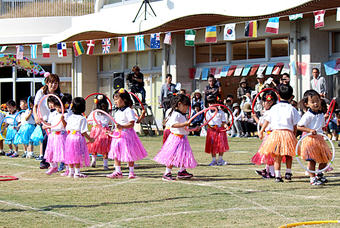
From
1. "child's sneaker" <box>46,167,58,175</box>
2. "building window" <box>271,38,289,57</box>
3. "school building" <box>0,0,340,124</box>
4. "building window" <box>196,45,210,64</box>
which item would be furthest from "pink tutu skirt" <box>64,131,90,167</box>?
"building window" <box>196,45,210,64</box>

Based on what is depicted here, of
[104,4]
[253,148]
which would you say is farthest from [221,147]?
[104,4]

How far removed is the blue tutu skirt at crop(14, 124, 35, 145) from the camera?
45.0ft

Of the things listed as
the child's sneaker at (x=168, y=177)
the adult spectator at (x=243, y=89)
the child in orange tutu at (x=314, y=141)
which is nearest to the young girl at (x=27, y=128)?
the child's sneaker at (x=168, y=177)

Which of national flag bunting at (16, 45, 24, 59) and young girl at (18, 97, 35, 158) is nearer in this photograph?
young girl at (18, 97, 35, 158)

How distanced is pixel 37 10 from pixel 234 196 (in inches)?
1049

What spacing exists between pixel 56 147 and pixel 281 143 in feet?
12.5

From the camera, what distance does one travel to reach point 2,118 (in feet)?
49.5

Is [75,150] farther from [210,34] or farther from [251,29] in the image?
[210,34]

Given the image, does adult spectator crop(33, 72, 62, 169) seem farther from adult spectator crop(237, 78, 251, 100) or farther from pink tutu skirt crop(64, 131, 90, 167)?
adult spectator crop(237, 78, 251, 100)

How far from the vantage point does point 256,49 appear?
22.5m

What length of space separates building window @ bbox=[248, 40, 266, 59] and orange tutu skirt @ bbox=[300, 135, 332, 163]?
523 inches

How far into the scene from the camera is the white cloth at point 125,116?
1023cm

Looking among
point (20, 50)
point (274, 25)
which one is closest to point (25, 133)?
point (274, 25)

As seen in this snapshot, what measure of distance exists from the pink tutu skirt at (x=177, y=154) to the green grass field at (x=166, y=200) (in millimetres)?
322
